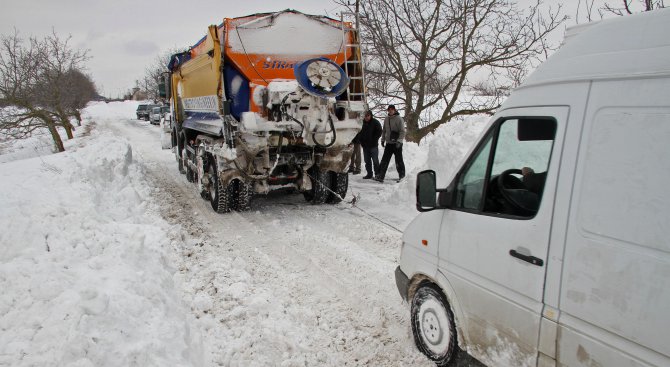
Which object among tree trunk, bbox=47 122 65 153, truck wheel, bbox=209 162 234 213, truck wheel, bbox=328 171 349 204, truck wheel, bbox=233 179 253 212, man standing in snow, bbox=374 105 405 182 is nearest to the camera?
truck wheel, bbox=209 162 234 213

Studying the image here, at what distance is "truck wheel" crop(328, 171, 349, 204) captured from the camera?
8609 millimetres

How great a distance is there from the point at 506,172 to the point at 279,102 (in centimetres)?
461

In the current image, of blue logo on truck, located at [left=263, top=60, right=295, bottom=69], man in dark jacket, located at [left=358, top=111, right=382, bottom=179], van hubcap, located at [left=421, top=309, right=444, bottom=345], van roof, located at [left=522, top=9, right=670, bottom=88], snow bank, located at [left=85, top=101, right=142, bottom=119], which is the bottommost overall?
snow bank, located at [left=85, top=101, right=142, bottom=119]

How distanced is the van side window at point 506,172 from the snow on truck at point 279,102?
4349 mm

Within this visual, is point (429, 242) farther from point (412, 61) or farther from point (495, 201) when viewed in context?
point (412, 61)

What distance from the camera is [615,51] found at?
7.00 ft

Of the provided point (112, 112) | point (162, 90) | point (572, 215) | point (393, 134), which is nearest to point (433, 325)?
point (572, 215)

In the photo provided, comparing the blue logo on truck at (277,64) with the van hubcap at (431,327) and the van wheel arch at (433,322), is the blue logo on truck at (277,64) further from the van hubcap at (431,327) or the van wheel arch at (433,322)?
the van hubcap at (431,327)

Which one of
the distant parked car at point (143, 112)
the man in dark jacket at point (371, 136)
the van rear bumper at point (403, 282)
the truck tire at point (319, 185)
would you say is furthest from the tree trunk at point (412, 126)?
the distant parked car at point (143, 112)

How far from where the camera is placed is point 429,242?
3.36 metres

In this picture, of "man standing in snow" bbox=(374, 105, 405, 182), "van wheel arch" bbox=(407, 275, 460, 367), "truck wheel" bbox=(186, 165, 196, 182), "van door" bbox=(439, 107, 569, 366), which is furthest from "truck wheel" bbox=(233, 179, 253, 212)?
"van door" bbox=(439, 107, 569, 366)

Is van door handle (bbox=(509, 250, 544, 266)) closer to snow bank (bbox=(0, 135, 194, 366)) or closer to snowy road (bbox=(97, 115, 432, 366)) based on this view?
snowy road (bbox=(97, 115, 432, 366))

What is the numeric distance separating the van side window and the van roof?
35 centimetres

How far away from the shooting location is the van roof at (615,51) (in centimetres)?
196
